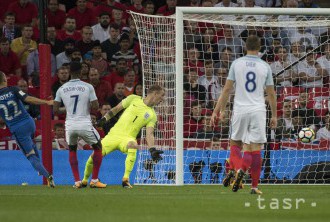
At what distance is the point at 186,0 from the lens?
72.6ft

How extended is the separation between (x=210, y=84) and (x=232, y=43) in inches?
45.7

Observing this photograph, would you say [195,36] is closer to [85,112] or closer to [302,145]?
[302,145]

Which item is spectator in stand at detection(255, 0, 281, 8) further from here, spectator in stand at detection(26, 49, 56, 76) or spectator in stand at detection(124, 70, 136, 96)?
spectator in stand at detection(26, 49, 56, 76)

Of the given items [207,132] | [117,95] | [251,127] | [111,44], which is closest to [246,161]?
[251,127]

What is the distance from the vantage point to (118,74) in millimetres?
19906

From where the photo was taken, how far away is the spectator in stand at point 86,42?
66.7ft

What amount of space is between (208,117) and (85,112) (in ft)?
10.2

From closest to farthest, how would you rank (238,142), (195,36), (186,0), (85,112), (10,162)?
(238,142) → (85,112) → (10,162) → (195,36) → (186,0)

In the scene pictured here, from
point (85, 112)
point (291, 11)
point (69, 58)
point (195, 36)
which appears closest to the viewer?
point (85, 112)

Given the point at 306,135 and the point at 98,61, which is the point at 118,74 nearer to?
the point at 98,61

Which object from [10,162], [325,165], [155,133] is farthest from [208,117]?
[10,162]

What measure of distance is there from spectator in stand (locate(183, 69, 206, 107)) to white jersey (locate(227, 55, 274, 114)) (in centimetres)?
514

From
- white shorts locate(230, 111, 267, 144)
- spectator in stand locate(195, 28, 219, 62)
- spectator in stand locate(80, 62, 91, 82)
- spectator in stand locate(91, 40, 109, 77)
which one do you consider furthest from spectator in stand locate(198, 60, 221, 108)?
white shorts locate(230, 111, 267, 144)

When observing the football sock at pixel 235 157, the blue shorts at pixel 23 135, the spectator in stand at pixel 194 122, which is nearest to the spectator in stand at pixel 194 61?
the spectator in stand at pixel 194 122
